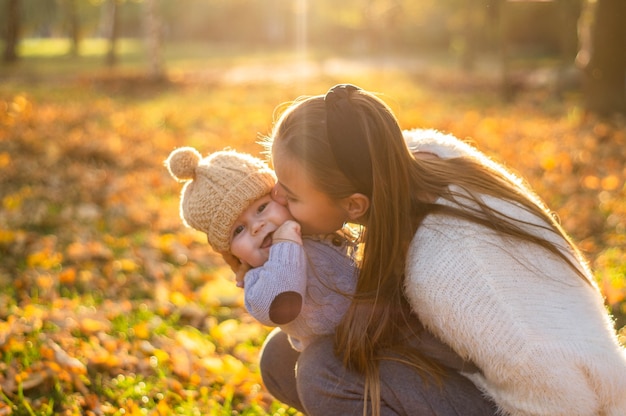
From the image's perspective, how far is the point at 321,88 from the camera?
55.9ft

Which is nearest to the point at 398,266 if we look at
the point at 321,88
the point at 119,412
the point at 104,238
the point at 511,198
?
the point at 511,198

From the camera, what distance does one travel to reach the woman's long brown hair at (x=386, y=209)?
6.40ft

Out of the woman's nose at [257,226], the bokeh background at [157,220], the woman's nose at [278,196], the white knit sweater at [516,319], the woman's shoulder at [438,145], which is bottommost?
the bokeh background at [157,220]

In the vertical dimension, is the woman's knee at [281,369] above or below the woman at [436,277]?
below

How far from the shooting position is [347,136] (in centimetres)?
193

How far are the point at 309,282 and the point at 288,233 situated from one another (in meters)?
0.17

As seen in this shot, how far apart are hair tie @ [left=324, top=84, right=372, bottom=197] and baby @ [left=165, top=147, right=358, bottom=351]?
0.29 meters

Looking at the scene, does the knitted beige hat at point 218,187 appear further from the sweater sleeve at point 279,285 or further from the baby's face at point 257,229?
the sweater sleeve at point 279,285

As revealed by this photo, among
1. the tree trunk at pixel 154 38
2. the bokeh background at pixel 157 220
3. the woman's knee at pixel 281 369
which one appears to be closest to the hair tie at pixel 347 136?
the bokeh background at pixel 157 220

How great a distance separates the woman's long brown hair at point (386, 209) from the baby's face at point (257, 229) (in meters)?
0.24

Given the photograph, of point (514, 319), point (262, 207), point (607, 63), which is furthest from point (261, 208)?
point (607, 63)

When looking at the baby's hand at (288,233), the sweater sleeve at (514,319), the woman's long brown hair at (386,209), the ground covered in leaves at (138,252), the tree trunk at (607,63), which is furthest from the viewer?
the tree trunk at (607,63)

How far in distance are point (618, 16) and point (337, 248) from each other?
772cm

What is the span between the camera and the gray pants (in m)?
2.02
